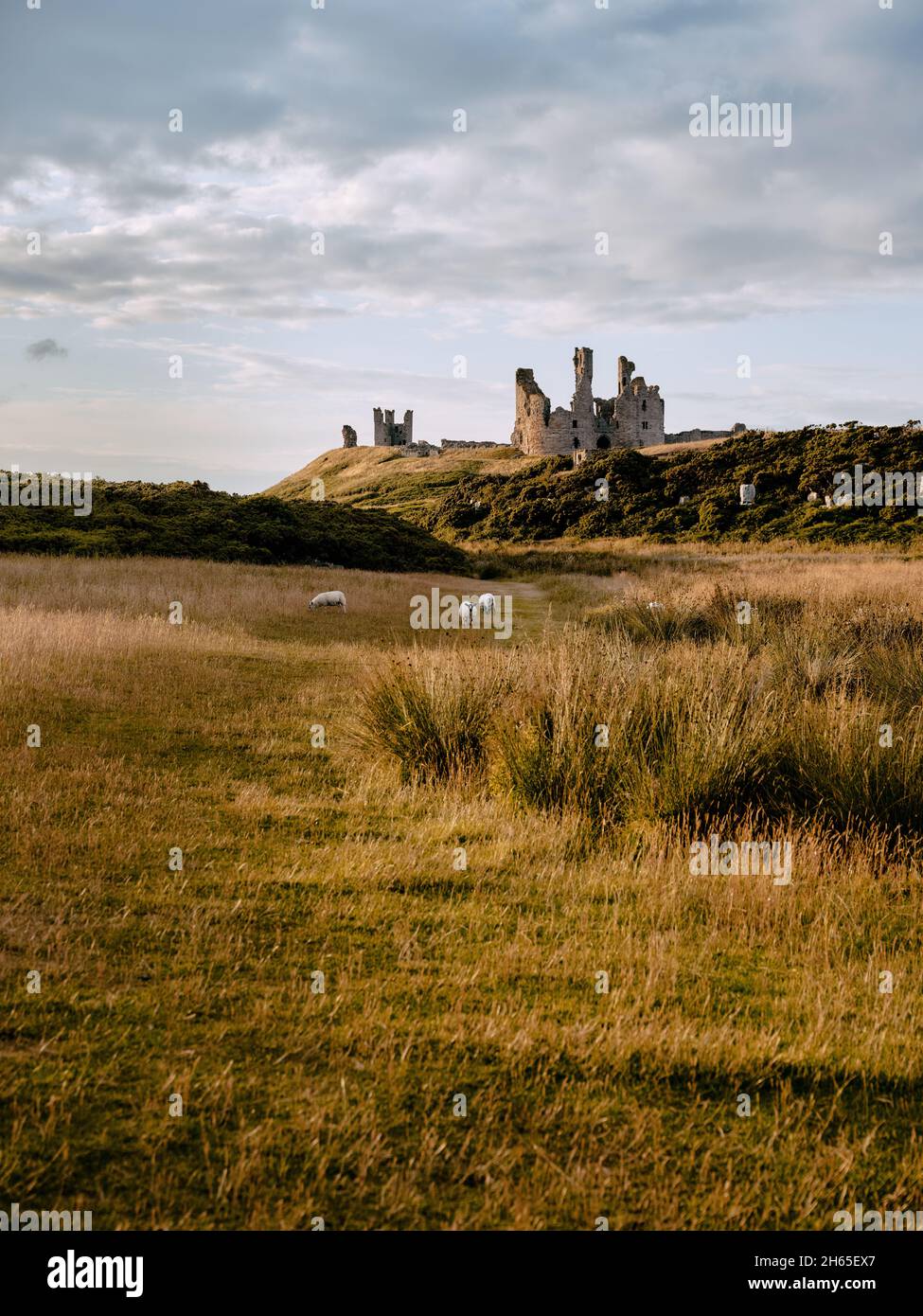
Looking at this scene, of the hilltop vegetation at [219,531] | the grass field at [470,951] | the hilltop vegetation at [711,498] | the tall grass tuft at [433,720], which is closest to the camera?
the grass field at [470,951]

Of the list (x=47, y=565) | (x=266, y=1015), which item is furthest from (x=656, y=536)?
(x=266, y=1015)

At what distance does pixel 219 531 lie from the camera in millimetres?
34375

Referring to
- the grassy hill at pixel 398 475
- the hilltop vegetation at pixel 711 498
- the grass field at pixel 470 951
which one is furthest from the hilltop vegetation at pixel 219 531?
the grassy hill at pixel 398 475

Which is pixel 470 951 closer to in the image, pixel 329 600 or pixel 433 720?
pixel 433 720

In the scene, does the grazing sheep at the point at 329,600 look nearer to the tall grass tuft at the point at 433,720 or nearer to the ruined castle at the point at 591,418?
the tall grass tuft at the point at 433,720

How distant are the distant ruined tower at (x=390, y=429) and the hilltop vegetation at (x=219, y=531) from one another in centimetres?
8812

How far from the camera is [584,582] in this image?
1143 inches

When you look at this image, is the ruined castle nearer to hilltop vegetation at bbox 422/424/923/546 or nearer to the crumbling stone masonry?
the crumbling stone masonry

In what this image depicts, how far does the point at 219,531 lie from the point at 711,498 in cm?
2890

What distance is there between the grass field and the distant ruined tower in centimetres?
12241

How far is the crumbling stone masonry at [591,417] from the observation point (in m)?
92.3

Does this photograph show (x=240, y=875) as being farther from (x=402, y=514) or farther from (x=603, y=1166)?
(x=402, y=514)
